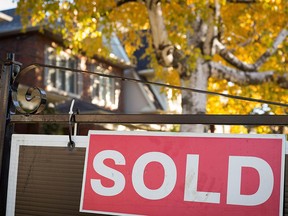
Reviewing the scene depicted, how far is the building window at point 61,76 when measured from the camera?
58.0 feet

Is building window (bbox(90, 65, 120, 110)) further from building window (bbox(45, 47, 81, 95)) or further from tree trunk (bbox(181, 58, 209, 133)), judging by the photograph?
tree trunk (bbox(181, 58, 209, 133))

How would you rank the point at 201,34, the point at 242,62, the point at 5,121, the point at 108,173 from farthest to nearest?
the point at 242,62 < the point at 201,34 < the point at 5,121 < the point at 108,173

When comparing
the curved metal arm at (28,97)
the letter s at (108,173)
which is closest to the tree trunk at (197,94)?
the curved metal arm at (28,97)

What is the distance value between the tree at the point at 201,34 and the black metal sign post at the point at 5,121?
21.8 ft

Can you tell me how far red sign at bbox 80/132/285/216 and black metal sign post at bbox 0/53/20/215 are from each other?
0.49 m

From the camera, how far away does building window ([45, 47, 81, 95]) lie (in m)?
17.7

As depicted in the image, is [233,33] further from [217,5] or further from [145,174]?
[145,174]

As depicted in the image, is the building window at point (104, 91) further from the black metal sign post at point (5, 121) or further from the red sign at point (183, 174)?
the red sign at point (183, 174)

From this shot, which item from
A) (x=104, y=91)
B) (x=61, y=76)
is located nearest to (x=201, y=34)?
(x=61, y=76)

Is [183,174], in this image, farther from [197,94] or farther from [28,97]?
[197,94]

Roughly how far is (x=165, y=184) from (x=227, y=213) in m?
0.31

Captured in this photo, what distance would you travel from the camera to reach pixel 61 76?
732 inches

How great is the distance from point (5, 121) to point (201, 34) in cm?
854

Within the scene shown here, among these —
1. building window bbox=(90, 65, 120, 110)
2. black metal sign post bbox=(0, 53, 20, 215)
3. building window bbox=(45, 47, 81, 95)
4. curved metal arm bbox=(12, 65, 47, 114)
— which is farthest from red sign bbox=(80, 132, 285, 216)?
building window bbox=(90, 65, 120, 110)
